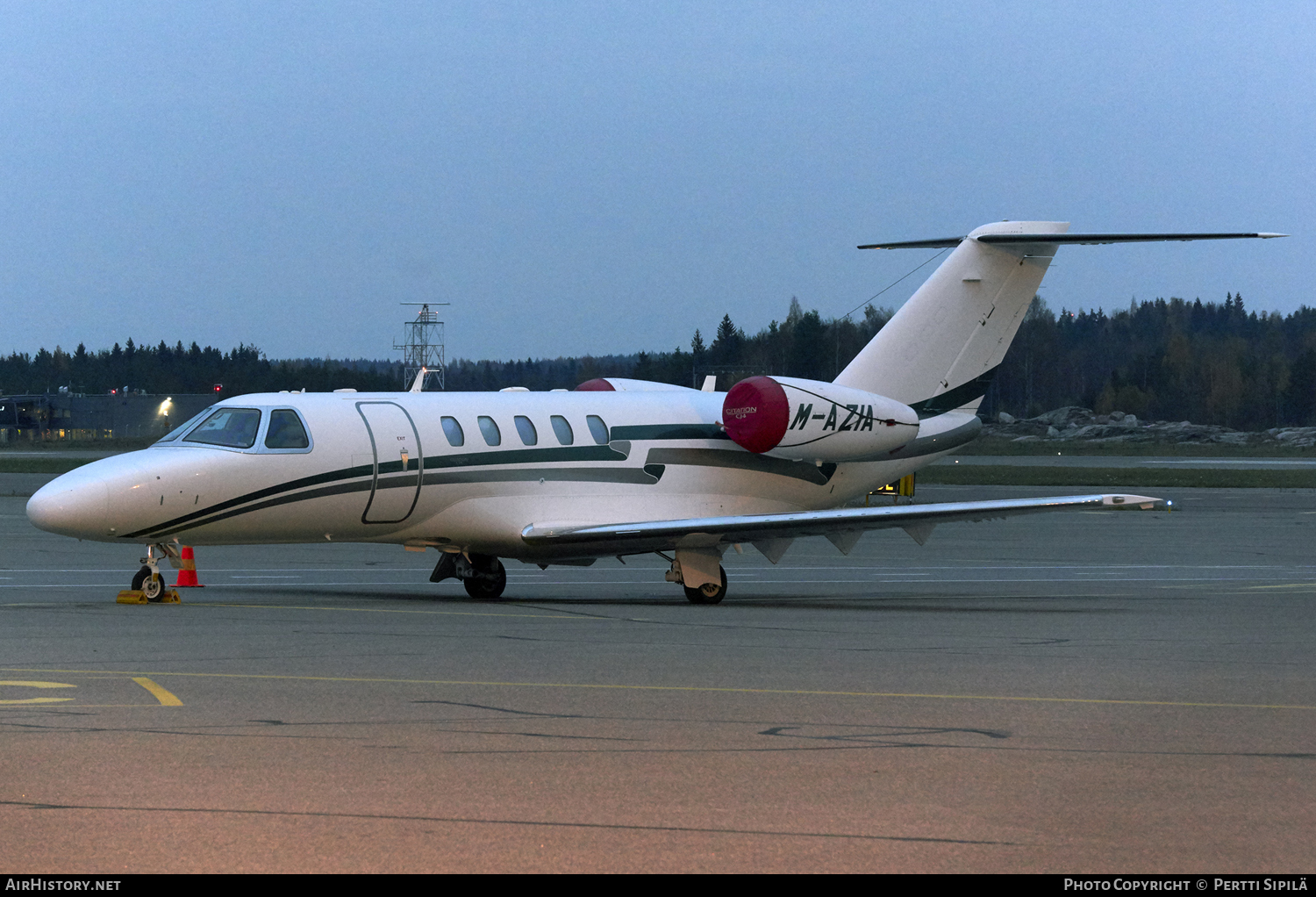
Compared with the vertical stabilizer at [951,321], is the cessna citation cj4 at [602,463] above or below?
below

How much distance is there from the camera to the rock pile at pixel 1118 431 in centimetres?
11588

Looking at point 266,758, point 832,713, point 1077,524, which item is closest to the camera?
point 266,758

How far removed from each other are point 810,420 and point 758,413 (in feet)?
2.59

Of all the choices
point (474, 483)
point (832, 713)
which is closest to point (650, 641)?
point (832, 713)

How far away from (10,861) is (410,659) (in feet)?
22.6

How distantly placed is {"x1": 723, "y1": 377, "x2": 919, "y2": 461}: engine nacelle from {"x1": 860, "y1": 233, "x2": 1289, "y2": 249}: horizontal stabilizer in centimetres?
290

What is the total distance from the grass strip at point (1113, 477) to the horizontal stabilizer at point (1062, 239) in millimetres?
28592

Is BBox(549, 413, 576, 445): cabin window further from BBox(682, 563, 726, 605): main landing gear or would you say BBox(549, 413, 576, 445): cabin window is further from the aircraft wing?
BBox(682, 563, 726, 605): main landing gear

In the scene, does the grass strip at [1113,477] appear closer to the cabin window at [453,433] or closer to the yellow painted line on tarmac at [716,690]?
the cabin window at [453,433]

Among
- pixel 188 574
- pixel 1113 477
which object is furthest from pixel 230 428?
pixel 1113 477

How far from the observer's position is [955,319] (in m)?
23.0

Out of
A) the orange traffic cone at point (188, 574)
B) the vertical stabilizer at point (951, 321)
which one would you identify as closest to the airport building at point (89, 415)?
the orange traffic cone at point (188, 574)

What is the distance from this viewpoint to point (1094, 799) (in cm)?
771
